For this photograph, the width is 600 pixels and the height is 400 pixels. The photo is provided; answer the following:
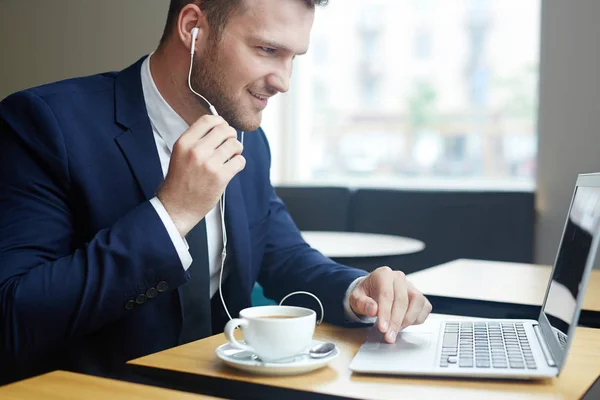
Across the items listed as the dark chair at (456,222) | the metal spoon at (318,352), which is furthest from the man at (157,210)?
the dark chair at (456,222)

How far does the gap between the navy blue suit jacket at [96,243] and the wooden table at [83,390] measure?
0.20 metres

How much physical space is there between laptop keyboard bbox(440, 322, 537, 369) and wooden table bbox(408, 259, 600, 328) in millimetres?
363

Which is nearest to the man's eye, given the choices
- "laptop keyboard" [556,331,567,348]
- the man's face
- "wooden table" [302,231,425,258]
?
the man's face

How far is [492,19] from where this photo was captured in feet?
13.1

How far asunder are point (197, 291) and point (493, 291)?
0.70 metres

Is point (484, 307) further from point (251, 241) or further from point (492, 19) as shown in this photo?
point (492, 19)

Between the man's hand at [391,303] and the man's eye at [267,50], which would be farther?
the man's eye at [267,50]

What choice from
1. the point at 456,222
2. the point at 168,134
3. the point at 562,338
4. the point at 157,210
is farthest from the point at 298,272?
the point at 456,222

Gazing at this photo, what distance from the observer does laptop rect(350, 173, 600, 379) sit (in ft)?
3.01

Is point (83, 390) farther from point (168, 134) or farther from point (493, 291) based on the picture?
point (493, 291)

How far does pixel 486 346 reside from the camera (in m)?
1.04

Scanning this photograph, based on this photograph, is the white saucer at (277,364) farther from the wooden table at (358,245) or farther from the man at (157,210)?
the wooden table at (358,245)

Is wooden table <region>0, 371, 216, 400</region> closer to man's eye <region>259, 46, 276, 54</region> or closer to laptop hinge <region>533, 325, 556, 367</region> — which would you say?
laptop hinge <region>533, 325, 556, 367</region>

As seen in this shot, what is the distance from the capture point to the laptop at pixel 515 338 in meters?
0.92
